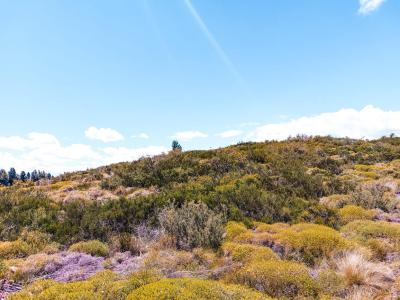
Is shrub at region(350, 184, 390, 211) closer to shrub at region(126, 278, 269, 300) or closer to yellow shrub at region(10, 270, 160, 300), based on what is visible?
shrub at region(126, 278, 269, 300)

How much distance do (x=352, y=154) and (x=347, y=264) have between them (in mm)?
18877

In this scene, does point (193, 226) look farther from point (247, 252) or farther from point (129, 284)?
point (129, 284)

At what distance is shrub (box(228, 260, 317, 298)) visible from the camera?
6719 mm

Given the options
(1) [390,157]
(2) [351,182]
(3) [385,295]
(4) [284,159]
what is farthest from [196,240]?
(1) [390,157]

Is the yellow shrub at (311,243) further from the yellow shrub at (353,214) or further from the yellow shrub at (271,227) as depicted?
the yellow shrub at (353,214)

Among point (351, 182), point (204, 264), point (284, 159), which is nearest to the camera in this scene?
point (204, 264)

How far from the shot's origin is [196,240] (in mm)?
9844

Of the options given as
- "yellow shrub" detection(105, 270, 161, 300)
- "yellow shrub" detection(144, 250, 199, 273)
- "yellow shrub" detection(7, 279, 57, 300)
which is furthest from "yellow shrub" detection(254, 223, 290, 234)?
"yellow shrub" detection(7, 279, 57, 300)

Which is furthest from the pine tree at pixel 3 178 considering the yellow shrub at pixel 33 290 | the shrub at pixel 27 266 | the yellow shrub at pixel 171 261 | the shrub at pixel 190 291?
the shrub at pixel 190 291

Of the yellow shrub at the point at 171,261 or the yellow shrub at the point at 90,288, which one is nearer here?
the yellow shrub at the point at 90,288

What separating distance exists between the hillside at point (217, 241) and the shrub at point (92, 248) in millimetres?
28

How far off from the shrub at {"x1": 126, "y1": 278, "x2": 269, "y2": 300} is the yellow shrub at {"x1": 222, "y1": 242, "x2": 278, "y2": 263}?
74.5 inches

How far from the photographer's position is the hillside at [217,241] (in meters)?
6.83

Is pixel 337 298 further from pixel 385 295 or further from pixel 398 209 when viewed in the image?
pixel 398 209
